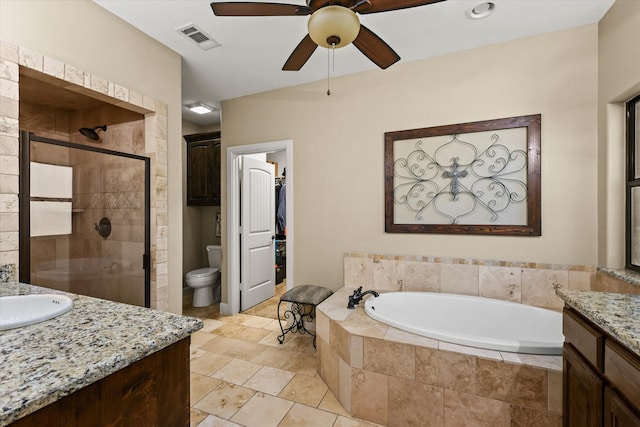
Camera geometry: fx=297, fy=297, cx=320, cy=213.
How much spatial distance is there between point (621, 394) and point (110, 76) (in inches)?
117

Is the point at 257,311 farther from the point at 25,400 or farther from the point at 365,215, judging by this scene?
the point at 25,400

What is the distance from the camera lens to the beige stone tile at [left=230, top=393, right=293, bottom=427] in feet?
5.78

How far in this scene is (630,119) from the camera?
76.9 inches

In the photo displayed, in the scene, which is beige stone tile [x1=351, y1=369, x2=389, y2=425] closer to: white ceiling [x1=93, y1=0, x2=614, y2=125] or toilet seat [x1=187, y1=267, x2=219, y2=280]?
white ceiling [x1=93, y1=0, x2=614, y2=125]

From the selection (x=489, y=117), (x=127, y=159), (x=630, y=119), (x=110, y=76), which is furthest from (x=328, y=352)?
(x=630, y=119)

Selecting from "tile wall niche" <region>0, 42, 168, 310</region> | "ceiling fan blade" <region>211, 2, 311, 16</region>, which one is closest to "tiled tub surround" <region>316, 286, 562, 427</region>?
"tile wall niche" <region>0, 42, 168, 310</region>

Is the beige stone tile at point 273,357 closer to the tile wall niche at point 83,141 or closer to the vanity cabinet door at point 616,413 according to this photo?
the tile wall niche at point 83,141

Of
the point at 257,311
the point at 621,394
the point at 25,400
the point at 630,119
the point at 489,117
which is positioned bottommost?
the point at 257,311

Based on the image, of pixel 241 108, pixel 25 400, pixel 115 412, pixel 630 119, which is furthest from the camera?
pixel 241 108

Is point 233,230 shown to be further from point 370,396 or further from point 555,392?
point 555,392

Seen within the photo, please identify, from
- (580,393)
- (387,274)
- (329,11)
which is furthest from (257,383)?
(329,11)

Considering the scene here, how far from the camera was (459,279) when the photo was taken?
2494 millimetres

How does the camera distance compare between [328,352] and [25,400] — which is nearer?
[25,400]

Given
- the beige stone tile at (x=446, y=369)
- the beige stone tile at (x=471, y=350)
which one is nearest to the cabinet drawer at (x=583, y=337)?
the beige stone tile at (x=471, y=350)
